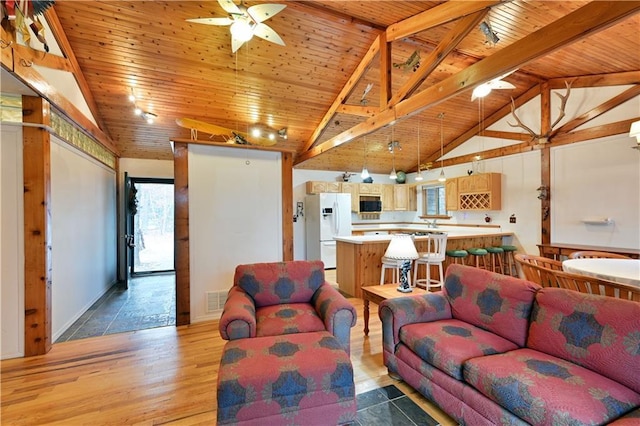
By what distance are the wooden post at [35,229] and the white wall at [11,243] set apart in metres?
0.04

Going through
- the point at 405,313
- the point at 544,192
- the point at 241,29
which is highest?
the point at 241,29

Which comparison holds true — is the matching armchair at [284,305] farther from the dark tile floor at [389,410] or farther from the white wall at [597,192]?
the white wall at [597,192]

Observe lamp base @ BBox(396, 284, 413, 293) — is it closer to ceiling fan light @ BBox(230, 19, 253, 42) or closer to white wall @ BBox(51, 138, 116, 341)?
ceiling fan light @ BBox(230, 19, 253, 42)

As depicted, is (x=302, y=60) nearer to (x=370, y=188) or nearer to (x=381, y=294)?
(x=381, y=294)

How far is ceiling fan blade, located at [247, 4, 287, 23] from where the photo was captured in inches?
87.8

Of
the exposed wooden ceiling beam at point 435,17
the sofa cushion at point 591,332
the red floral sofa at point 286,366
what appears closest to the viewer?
the sofa cushion at point 591,332

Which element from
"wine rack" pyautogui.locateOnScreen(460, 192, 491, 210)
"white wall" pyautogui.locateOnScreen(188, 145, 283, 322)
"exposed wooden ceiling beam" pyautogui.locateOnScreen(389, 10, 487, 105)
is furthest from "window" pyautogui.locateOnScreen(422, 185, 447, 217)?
"white wall" pyautogui.locateOnScreen(188, 145, 283, 322)

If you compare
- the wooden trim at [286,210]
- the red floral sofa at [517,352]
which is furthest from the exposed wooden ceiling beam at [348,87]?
the red floral sofa at [517,352]

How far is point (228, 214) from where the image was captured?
388 centimetres

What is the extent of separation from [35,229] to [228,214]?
1903mm

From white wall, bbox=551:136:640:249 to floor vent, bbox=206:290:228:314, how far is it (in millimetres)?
5695

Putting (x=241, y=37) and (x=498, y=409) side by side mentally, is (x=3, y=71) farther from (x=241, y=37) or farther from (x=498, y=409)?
(x=498, y=409)

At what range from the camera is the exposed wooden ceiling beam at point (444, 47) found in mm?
2885

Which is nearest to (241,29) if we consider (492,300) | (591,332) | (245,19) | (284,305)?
(245,19)
